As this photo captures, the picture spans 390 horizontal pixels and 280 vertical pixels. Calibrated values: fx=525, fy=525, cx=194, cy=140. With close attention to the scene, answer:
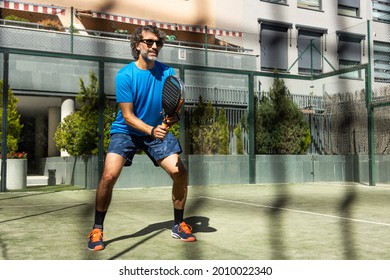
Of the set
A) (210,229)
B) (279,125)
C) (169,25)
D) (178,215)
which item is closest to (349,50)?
(279,125)

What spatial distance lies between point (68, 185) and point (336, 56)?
7.62 meters

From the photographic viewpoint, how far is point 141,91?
370cm

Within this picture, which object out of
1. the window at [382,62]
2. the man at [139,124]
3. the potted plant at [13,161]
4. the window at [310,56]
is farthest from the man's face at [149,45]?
the window at [310,56]

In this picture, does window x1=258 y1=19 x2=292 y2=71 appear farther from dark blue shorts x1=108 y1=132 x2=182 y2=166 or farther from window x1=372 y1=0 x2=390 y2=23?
dark blue shorts x1=108 y1=132 x2=182 y2=166

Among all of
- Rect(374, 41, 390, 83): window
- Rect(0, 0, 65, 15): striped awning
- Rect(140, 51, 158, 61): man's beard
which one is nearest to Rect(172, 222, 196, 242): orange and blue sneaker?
Rect(140, 51, 158, 61): man's beard

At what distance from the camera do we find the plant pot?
10.2m

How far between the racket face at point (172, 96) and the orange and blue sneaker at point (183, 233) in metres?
1.00

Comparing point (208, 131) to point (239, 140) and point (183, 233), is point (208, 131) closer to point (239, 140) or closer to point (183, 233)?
point (239, 140)

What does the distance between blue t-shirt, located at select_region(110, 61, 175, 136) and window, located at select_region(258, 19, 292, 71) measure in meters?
11.1

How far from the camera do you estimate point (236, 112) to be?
12367 millimetres

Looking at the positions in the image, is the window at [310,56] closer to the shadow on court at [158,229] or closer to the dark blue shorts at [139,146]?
the shadow on court at [158,229]

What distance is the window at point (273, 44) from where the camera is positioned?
15127mm
